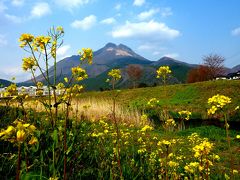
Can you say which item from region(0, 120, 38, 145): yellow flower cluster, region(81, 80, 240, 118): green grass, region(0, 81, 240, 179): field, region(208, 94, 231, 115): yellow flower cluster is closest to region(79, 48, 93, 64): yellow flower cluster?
region(0, 81, 240, 179): field

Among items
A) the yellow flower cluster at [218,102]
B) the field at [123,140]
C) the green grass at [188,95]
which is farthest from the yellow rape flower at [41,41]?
the green grass at [188,95]

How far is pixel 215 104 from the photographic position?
3.97 meters

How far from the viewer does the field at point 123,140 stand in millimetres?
4102

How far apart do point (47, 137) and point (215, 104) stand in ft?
11.2

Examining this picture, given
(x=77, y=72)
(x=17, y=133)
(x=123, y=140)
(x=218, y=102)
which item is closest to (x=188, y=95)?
(x=123, y=140)

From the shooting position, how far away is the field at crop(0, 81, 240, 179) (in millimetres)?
4102

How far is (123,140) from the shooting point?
385 inches

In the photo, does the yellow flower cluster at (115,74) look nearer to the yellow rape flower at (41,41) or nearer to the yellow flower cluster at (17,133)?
the yellow rape flower at (41,41)

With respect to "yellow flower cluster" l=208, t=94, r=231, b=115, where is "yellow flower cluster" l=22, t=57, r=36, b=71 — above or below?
above

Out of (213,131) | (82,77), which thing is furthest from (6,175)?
(213,131)

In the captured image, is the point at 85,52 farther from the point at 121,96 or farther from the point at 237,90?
the point at 121,96

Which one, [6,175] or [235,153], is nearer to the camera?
[6,175]

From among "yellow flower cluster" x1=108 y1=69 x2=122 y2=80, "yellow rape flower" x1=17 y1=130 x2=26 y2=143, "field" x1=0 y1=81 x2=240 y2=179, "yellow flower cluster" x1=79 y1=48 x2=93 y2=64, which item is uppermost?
"yellow flower cluster" x1=79 y1=48 x2=93 y2=64

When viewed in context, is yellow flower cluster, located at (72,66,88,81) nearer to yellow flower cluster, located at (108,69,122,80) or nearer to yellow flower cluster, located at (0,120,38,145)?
yellow flower cluster, located at (108,69,122,80)
